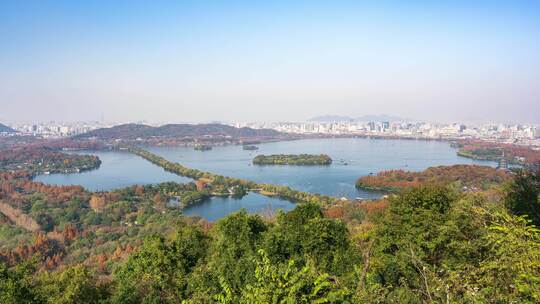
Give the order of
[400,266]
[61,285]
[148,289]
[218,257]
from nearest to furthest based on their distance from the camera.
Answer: [61,285], [148,289], [400,266], [218,257]

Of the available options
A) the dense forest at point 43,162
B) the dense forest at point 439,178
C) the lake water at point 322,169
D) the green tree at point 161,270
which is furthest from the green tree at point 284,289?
the dense forest at point 43,162

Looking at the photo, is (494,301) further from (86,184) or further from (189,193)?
(86,184)

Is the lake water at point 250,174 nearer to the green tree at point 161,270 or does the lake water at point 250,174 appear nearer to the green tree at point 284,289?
the green tree at point 161,270

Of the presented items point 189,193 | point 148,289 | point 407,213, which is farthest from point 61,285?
point 189,193

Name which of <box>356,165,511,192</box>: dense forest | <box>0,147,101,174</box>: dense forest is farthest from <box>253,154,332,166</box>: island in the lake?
<box>0,147,101,174</box>: dense forest

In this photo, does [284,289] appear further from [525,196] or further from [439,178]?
[439,178]

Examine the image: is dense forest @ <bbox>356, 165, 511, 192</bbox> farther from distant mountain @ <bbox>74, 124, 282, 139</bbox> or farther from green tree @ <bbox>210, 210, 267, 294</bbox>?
distant mountain @ <bbox>74, 124, 282, 139</bbox>

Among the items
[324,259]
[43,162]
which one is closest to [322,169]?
[43,162]
